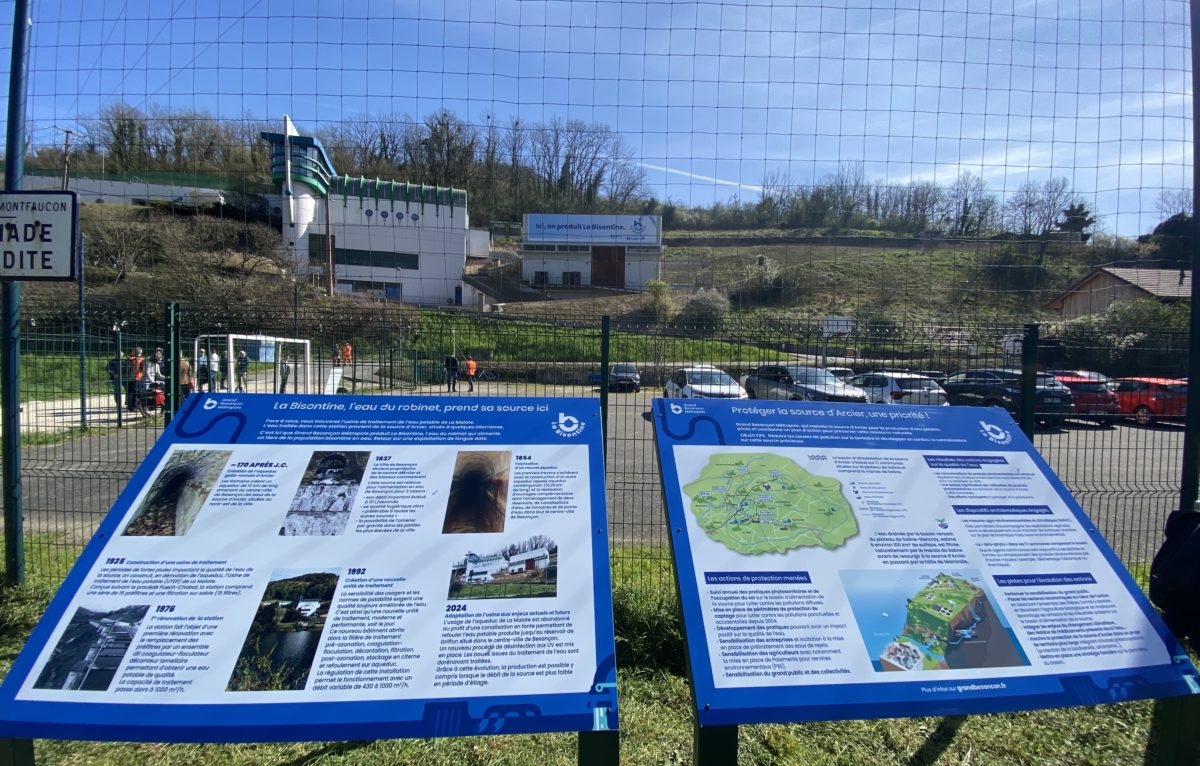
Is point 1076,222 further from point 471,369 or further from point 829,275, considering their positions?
point 471,369

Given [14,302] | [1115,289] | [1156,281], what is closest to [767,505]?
[14,302]

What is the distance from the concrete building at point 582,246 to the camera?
8.73 m

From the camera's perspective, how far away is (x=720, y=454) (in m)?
2.44

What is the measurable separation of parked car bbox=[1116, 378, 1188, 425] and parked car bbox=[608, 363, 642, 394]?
6.12m

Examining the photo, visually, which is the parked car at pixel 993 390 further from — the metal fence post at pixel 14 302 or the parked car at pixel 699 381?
the metal fence post at pixel 14 302

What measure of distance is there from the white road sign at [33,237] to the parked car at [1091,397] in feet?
29.2

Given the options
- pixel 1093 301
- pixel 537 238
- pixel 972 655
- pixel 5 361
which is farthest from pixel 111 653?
pixel 1093 301

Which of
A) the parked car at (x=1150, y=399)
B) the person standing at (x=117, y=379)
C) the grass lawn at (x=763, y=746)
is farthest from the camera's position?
the parked car at (x=1150, y=399)

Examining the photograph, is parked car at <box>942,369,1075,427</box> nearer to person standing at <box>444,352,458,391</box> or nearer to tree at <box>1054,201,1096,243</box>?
tree at <box>1054,201,1096,243</box>

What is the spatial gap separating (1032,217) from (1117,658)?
227 inches

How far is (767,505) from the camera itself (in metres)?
2.27

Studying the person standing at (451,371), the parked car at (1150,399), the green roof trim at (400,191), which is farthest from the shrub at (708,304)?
the parked car at (1150,399)

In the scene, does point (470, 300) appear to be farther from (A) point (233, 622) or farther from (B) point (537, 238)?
(A) point (233, 622)

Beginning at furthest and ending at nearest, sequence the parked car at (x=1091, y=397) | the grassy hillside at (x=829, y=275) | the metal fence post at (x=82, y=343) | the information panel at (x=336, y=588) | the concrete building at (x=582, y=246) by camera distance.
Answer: the concrete building at (x=582, y=246), the parked car at (x=1091, y=397), the grassy hillside at (x=829, y=275), the metal fence post at (x=82, y=343), the information panel at (x=336, y=588)
